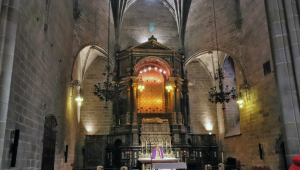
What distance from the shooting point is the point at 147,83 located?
18.0 metres

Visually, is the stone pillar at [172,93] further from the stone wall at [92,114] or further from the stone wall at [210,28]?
the stone wall at [92,114]

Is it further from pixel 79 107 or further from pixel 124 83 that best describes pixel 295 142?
pixel 79 107

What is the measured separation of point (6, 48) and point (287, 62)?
680cm

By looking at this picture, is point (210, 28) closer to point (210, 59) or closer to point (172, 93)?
point (210, 59)

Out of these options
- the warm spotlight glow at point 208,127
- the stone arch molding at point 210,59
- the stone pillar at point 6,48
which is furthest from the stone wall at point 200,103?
the stone pillar at point 6,48

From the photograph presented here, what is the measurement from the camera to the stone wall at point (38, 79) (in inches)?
282

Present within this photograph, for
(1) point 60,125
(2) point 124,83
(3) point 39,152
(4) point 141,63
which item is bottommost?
(3) point 39,152

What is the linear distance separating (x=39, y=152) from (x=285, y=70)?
317 inches

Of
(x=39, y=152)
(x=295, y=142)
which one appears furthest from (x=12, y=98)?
(x=295, y=142)

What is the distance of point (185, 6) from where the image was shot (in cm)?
1917

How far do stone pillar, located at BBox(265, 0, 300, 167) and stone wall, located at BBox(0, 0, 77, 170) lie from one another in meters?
6.68

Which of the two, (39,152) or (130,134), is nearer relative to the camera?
(39,152)

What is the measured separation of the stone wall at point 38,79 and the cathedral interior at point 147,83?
0.04 metres

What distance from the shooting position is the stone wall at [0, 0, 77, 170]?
717cm
